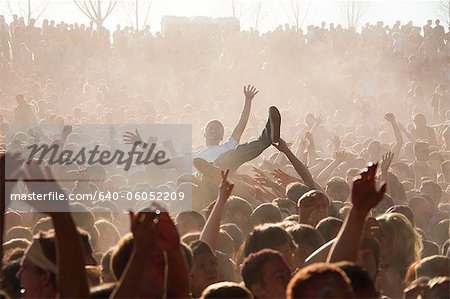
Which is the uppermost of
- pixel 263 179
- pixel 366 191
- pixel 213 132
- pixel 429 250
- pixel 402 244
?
pixel 213 132

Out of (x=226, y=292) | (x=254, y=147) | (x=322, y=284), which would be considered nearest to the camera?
(x=322, y=284)

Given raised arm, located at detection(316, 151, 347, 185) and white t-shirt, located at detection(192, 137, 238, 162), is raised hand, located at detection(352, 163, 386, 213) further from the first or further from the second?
raised arm, located at detection(316, 151, 347, 185)

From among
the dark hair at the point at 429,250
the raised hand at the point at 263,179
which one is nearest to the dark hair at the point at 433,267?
the dark hair at the point at 429,250

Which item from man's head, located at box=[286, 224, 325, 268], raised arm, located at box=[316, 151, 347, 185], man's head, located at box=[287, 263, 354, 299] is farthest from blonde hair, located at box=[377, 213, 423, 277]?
raised arm, located at box=[316, 151, 347, 185]

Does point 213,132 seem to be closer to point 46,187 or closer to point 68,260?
point 46,187

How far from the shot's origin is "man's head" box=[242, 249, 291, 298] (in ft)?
13.1

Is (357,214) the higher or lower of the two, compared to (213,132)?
lower

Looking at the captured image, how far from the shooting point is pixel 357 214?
3701 mm

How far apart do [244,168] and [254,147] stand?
3130mm

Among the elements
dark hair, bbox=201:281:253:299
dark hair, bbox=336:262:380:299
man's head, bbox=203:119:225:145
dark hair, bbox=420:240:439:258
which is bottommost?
dark hair, bbox=420:240:439:258

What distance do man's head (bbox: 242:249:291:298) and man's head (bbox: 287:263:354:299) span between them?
79cm

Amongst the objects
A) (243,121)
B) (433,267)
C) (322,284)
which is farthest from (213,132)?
(322,284)

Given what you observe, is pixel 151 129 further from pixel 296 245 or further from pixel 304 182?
pixel 296 245

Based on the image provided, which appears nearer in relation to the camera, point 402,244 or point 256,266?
point 256,266
